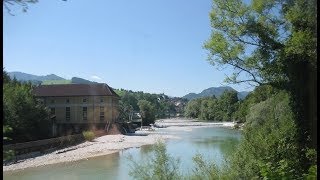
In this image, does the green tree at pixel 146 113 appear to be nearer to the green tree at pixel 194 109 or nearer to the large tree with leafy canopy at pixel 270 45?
the green tree at pixel 194 109

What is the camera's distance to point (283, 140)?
11195mm

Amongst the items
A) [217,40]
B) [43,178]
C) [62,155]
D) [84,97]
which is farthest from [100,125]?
[217,40]

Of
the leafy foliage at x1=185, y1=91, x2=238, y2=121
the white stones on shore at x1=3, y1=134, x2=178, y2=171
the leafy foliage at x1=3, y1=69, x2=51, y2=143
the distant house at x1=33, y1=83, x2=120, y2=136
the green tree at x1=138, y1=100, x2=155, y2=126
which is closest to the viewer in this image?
the white stones on shore at x1=3, y1=134, x2=178, y2=171

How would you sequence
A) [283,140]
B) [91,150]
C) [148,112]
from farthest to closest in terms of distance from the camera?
[148,112]
[91,150]
[283,140]

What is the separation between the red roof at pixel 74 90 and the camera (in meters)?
51.7

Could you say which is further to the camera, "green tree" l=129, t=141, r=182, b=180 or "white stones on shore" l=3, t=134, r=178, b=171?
"white stones on shore" l=3, t=134, r=178, b=171

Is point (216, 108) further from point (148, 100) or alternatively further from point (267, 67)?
point (267, 67)

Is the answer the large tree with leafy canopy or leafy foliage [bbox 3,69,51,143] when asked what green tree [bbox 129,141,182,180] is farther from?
leafy foliage [bbox 3,69,51,143]

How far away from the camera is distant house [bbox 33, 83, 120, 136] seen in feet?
167

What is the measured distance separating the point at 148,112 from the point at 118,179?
57000 millimetres

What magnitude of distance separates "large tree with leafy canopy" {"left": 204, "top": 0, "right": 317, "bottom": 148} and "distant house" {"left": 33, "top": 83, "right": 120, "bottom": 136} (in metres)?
39.7

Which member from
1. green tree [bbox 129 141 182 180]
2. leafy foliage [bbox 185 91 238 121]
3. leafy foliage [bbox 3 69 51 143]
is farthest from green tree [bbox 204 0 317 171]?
leafy foliage [bbox 185 91 238 121]

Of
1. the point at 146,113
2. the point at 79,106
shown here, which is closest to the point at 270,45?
the point at 79,106

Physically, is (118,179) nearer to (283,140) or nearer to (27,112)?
(283,140)
